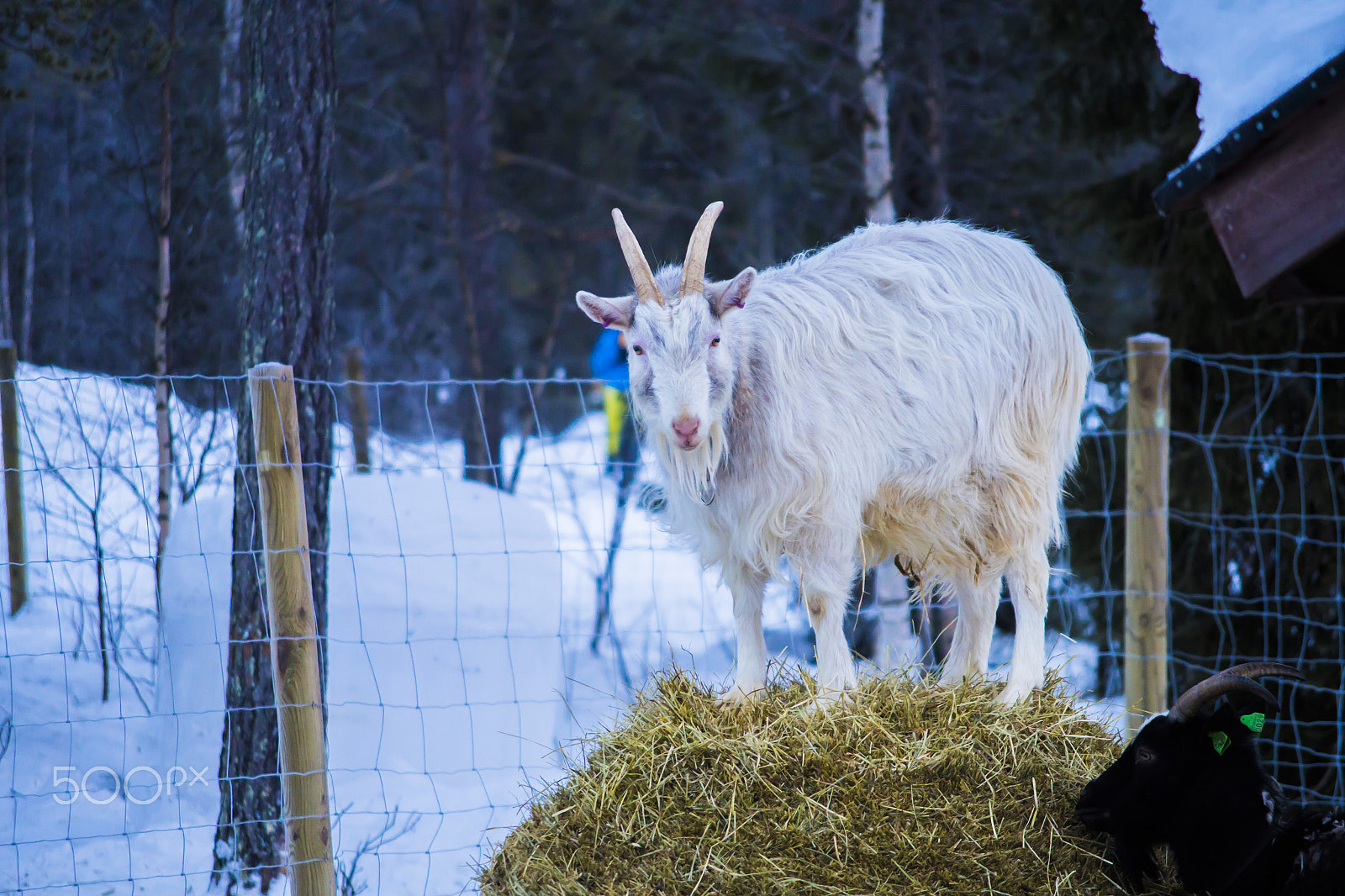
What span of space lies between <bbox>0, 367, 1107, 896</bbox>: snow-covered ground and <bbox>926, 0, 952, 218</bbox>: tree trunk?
3930 millimetres

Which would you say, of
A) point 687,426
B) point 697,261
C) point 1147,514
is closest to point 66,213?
point 697,261

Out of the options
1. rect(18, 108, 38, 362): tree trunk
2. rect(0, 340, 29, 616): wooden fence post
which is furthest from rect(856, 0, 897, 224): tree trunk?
rect(18, 108, 38, 362): tree trunk

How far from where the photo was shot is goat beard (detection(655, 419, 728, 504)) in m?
3.80

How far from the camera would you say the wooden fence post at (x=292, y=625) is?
3859 mm

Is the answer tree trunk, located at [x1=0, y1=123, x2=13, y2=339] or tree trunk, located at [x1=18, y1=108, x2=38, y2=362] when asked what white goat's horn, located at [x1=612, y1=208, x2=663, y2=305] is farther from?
tree trunk, located at [x1=18, y1=108, x2=38, y2=362]

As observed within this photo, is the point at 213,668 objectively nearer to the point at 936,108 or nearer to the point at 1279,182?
the point at 1279,182

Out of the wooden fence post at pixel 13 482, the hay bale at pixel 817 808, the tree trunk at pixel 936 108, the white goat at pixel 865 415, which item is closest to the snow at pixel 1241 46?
the white goat at pixel 865 415

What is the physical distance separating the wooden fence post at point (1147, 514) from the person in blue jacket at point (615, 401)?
2.25 m

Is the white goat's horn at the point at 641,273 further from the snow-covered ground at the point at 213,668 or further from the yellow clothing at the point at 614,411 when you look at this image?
the yellow clothing at the point at 614,411

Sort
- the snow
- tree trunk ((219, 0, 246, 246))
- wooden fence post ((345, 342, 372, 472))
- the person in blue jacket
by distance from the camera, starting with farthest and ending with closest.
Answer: wooden fence post ((345, 342, 372, 472)) → tree trunk ((219, 0, 246, 246)) → the person in blue jacket → the snow

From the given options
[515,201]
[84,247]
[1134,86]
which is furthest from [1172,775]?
[515,201]

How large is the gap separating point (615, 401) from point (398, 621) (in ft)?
17.0

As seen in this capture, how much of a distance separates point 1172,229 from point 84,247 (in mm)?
7207

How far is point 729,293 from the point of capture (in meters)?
3.78
